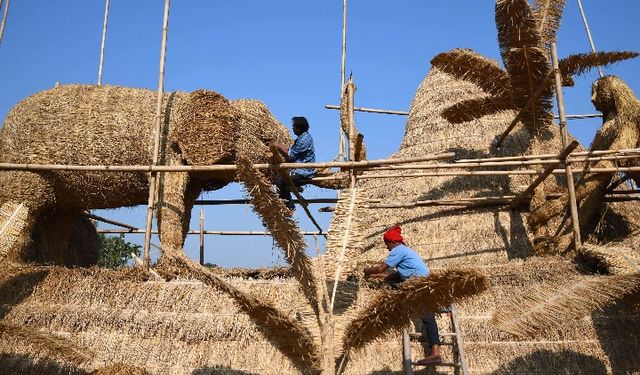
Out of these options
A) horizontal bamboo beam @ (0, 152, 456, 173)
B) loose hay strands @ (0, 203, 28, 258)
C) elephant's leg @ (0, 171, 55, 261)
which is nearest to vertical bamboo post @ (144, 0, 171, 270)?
horizontal bamboo beam @ (0, 152, 456, 173)

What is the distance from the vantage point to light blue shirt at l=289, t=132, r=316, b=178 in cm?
951

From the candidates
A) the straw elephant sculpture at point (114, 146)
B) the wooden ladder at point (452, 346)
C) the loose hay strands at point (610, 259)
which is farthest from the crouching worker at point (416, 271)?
the straw elephant sculpture at point (114, 146)

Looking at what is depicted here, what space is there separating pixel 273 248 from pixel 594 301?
11.1 feet

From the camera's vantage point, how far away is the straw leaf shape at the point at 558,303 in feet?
18.8

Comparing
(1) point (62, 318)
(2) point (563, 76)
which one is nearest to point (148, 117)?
(1) point (62, 318)

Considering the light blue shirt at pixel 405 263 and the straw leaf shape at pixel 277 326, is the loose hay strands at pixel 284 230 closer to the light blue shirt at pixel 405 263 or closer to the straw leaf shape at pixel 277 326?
the straw leaf shape at pixel 277 326

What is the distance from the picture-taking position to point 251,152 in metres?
10.6

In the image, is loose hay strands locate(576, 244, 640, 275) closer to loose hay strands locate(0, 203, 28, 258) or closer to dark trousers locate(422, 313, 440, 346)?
dark trousers locate(422, 313, 440, 346)

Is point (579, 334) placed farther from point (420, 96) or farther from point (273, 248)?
point (420, 96)

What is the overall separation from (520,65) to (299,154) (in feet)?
15.6

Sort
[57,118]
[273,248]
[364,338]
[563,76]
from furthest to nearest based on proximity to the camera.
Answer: [563,76], [57,118], [273,248], [364,338]

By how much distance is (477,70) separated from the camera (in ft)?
40.4

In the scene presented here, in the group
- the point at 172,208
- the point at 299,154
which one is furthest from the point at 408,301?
the point at 172,208

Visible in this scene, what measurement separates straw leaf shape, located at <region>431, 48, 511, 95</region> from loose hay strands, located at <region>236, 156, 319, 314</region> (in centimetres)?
726
